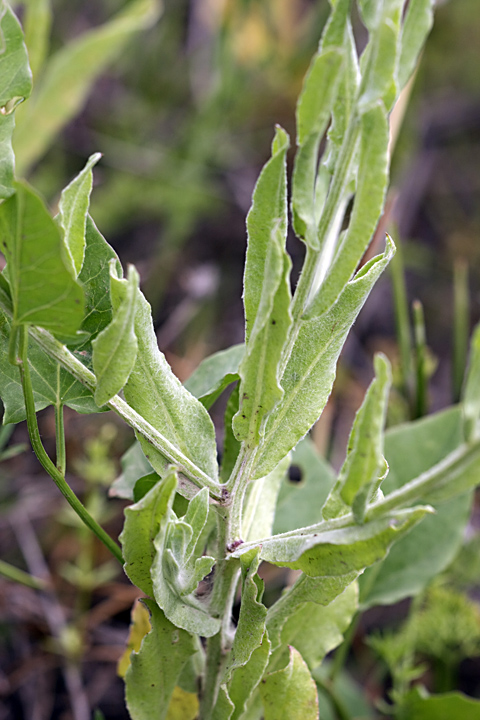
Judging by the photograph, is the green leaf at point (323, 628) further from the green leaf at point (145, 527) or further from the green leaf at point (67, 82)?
the green leaf at point (67, 82)

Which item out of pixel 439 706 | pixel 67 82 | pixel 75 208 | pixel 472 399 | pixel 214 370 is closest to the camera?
pixel 472 399

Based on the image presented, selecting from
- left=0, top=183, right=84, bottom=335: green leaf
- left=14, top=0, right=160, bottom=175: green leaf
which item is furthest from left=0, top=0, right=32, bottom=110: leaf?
left=14, top=0, right=160, bottom=175: green leaf

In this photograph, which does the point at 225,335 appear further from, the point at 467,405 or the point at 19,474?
the point at 467,405

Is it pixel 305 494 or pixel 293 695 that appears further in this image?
pixel 305 494

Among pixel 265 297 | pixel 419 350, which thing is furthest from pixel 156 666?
pixel 419 350

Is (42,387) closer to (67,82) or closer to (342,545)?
(342,545)

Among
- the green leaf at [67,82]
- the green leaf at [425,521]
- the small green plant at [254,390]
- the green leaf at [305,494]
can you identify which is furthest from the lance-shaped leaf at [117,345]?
the green leaf at [67,82]
